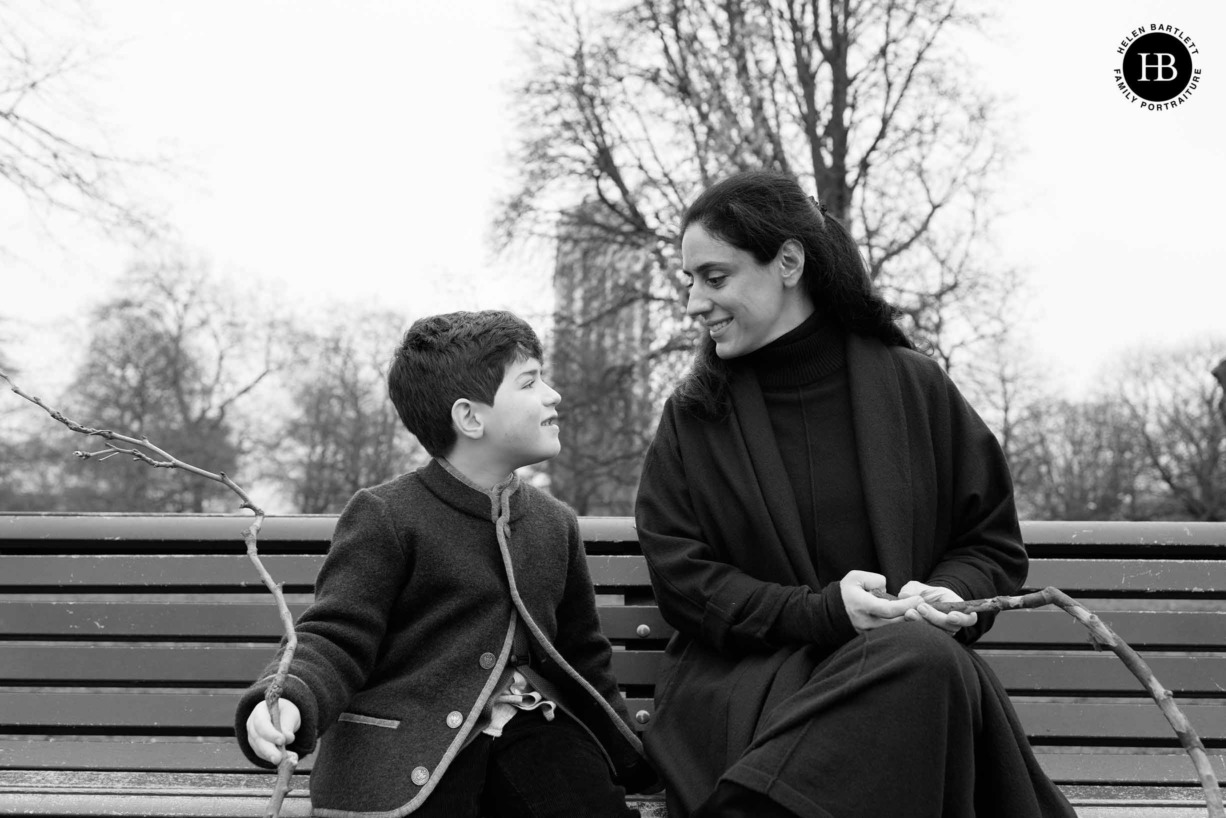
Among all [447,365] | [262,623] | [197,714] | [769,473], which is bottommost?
[197,714]

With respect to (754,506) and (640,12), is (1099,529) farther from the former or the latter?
(640,12)

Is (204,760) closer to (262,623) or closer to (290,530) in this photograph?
(262,623)

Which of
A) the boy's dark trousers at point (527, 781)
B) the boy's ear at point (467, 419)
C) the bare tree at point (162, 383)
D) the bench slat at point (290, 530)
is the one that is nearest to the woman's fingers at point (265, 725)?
the boy's dark trousers at point (527, 781)

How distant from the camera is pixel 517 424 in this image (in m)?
2.67

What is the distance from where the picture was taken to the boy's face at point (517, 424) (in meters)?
2.68

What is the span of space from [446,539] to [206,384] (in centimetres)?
3235

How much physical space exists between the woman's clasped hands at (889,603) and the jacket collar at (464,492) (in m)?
0.75

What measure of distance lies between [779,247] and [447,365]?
0.78 meters

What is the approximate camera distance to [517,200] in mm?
15461

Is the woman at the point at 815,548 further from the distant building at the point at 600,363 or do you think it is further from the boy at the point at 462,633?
the distant building at the point at 600,363

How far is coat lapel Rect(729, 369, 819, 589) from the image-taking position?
257 cm
